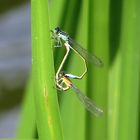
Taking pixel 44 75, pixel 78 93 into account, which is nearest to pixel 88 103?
pixel 78 93

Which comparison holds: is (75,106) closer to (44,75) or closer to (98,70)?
(98,70)

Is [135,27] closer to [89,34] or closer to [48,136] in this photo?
[89,34]

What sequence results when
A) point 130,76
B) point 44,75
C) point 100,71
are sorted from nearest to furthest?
point 44,75 → point 130,76 → point 100,71

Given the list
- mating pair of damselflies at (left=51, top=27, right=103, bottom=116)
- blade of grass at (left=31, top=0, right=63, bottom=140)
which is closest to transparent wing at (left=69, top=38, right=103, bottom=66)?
mating pair of damselflies at (left=51, top=27, right=103, bottom=116)

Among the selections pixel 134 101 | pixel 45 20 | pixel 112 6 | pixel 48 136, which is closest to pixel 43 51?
pixel 45 20

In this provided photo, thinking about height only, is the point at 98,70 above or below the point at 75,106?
above

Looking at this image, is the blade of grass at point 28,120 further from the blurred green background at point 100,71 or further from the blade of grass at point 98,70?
the blade of grass at point 98,70
